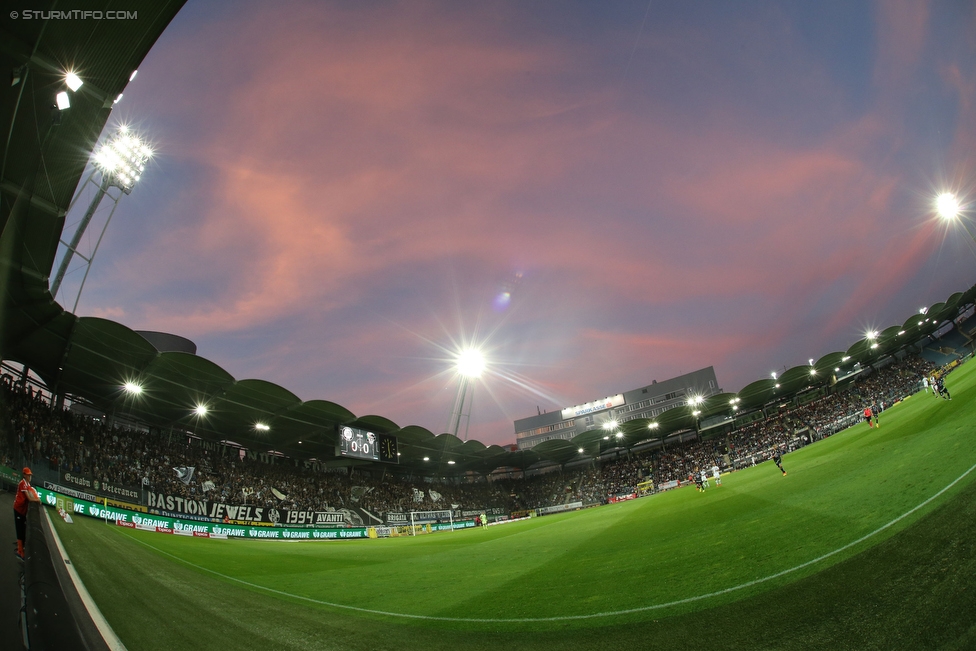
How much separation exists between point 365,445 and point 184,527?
16763 millimetres

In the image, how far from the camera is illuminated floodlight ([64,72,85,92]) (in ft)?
46.4

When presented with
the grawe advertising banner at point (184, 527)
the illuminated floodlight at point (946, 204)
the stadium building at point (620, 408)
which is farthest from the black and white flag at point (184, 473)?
the illuminated floodlight at point (946, 204)

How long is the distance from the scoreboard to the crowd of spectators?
19.2ft

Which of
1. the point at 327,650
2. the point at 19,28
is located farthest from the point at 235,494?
→ the point at 327,650

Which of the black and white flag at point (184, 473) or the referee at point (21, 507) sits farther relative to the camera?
the black and white flag at point (184, 473)

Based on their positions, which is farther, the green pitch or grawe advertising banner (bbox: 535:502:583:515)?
grawe advertising banner (bbox: 535:502:583:515)

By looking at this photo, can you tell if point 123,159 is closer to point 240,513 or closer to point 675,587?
point 240,513

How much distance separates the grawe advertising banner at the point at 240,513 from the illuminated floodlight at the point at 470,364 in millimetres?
25631

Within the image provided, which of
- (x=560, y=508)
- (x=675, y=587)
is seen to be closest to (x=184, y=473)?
(x=675, y=587)

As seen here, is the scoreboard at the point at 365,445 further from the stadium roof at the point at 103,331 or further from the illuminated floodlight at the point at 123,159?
the illuminated floodlight at the point at 123,159

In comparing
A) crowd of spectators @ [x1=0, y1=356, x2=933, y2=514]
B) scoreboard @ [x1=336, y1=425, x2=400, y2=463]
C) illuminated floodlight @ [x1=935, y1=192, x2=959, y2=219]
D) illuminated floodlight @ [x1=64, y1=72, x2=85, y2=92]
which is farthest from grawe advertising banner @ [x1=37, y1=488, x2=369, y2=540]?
illuminated floodlight @ [x1=935, y1=192, x2=959, y2=219]

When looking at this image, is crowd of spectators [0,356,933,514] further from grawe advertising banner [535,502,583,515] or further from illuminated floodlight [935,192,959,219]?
illuminated floodlight [935,192,959,219]

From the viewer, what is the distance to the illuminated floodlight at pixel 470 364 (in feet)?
195

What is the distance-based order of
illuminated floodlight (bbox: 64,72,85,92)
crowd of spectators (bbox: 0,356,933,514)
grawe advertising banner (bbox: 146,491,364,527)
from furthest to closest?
grawe advertising banner (bbox: 146,491,364,527) → crowd of spectators (bbox: 0,356,933,514) → illuminated floodlight (bbox: 64,72,85,92)
